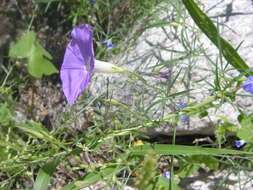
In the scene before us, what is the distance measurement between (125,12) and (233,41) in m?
0.75

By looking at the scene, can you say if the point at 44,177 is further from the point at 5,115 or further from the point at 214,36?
the point at 214,36

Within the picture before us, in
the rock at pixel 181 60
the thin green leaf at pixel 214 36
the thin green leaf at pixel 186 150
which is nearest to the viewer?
the thin green leaf at pixel 186 150

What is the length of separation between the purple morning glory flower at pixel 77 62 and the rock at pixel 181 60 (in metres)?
0.26

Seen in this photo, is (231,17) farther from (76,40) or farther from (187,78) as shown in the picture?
(76,40)

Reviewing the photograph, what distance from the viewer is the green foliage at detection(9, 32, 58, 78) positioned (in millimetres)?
1961

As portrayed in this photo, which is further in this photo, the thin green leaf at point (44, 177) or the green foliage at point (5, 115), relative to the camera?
the green foliage at point (5, 115)

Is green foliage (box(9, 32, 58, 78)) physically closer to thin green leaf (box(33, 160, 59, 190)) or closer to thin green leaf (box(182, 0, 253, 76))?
Result: thin green leaf (box(33, 160, 59, 190))

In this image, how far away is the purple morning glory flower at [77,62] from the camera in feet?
4.43

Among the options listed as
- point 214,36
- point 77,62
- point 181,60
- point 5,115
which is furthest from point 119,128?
point 5,115

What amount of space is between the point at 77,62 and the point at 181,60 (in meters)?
0.57

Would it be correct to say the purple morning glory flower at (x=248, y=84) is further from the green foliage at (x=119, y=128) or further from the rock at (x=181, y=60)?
the rock at (x=181, y=60)

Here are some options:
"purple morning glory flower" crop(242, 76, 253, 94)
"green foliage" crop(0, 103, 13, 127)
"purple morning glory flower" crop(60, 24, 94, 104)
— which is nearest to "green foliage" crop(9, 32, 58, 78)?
"green foliage" crop(0, 103, 13, 127)

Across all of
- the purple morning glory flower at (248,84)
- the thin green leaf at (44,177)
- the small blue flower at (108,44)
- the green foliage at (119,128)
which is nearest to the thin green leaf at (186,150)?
the green foliage at (119,128)

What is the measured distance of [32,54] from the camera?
198 centimetres
